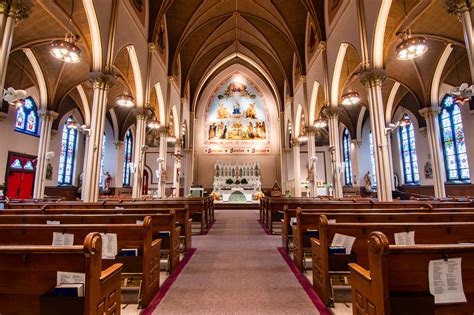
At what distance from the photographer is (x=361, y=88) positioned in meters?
16.9

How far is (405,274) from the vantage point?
171cm

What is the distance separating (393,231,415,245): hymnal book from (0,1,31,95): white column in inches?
316

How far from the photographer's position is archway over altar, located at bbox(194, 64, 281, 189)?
2562 cm

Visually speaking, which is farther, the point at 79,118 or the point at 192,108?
the point at 192,108

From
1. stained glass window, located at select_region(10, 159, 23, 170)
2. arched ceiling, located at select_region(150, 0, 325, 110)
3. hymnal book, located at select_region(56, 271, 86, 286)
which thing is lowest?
hymnal book, located at select_region(56, 271, 86, 286)

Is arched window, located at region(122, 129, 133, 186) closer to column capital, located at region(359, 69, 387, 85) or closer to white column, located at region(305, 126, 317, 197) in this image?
white column, located at region(305, 126, 317, 197)

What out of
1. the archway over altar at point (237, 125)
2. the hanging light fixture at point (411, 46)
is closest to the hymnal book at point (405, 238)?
the hanging light fixture at point (411, 46)

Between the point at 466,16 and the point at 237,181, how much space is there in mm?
19334

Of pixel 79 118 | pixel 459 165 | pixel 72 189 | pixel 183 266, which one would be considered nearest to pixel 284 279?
pixel 183 266

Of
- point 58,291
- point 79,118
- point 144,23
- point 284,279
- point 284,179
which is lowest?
point 284,279

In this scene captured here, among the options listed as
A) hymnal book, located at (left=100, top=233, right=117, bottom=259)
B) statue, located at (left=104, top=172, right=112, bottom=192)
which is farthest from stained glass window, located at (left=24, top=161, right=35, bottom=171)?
hymnal book, located at (left=100, top=233, right=117, bottom=259)

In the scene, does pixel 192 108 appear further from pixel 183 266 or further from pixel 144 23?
pixel 183 266

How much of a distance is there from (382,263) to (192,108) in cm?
2410

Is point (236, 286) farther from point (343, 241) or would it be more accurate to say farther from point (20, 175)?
point (20, 175)
